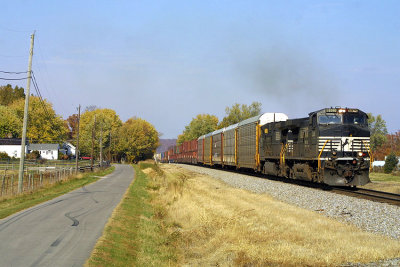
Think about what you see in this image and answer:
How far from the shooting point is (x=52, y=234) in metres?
11.2

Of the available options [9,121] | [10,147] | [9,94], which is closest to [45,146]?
[10,147]

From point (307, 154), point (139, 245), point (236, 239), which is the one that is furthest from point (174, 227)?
point (307, 154)

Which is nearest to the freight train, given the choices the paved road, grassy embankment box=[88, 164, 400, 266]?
grassy embankment box=[88, 164, 400, 266]

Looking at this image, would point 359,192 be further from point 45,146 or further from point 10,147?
point 45,146

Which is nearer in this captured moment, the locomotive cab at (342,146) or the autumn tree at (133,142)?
Result: the locomotive cab at (342,146)

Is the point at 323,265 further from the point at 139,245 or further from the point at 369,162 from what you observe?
the point at 369,162

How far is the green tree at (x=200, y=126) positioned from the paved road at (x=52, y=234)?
104 m

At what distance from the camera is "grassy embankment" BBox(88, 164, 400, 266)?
8.89m

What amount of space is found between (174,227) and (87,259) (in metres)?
5.86

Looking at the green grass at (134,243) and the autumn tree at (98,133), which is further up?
the autumn tree at (98,133)

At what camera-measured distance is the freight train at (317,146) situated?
2208 centimetres

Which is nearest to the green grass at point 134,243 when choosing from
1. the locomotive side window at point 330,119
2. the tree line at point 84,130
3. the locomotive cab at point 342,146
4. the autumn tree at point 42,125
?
the locomotive cab at point 342,146

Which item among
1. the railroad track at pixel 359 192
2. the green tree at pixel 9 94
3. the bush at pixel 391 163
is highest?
the green tree at pixel 9 94

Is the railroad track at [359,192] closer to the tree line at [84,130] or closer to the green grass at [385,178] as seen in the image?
the green grass at [385,178]
